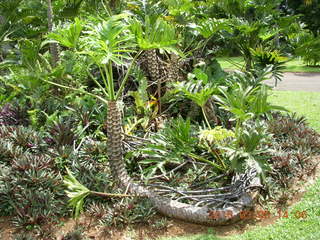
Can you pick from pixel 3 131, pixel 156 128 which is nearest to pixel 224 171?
pixel 156 128

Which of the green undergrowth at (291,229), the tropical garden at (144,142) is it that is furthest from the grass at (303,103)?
the green undergrowth at (291,229)

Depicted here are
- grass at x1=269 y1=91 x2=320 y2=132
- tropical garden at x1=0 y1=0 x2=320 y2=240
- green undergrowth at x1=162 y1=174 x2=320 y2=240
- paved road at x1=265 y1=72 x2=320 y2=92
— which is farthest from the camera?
paved road at x1=265 y1=72 x2=320 y2=92

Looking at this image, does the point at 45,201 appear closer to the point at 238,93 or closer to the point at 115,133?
the point at 115,133

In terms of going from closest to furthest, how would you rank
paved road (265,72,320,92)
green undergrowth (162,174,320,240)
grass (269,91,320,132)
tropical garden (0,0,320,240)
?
green undergrowth (162,174,320,240) → tropical garden (0,0,320,240) → grass (269,91,320,132) → paved road (265,72,320,92)

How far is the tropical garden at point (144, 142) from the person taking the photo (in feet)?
12.0

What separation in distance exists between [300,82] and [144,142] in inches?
385

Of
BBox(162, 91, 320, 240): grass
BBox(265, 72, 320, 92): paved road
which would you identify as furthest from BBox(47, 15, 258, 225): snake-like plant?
BBox(265, 72, 320, 92): paved road

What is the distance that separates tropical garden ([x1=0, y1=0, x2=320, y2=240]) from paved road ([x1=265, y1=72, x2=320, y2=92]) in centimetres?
485

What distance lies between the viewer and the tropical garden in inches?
143

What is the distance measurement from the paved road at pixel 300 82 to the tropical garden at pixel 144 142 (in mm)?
4853

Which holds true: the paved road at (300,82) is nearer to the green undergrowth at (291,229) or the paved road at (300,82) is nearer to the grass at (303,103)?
the grass at (303,103)

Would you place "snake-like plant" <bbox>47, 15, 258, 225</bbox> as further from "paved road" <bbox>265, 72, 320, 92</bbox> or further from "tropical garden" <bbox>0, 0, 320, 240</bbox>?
"paved road" <bbox>265, 72, 320, 92</bbox>
